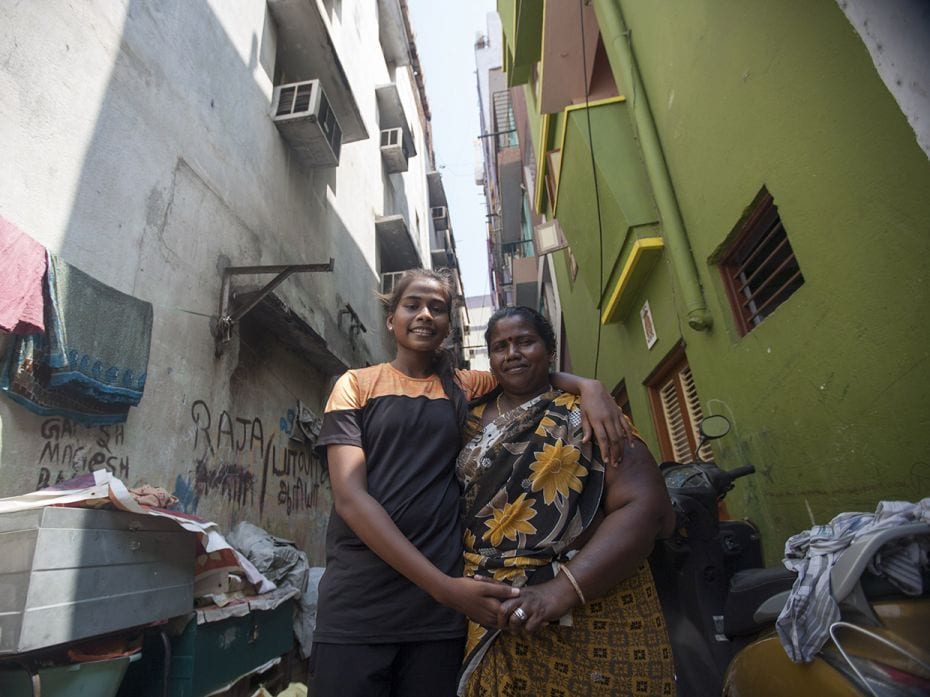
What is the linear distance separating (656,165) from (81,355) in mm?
4173

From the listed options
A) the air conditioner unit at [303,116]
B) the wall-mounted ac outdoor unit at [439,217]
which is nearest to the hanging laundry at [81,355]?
the air conditioner unit at [303,116]

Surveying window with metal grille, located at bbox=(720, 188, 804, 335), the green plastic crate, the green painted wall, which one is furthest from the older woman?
window with metal grille, located at bbox=(720, 188, 804, 335)

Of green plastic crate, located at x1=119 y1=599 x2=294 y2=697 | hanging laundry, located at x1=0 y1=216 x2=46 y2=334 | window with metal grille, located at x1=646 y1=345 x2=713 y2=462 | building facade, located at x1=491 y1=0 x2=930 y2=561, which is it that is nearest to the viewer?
building facade, located at x1=491 y1=0 x2=930 y2=561

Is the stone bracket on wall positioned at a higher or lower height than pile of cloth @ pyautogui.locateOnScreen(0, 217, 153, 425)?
higher

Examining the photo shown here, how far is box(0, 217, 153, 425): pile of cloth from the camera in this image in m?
2.44

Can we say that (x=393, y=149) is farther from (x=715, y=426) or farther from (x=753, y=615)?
(x=753, y=615)

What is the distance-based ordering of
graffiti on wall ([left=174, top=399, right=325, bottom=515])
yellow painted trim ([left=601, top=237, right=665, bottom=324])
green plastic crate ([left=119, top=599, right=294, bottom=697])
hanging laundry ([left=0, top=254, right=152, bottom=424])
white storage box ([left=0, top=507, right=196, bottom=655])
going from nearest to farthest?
1. white storage box ([left=0, top=507, right=196, bottom=655])
2. green plastic crate ([left=119, top=599, right=294, bottom=697])
3. hanging laundry ([left=0, top=254, right=152, bottom=424])
4. graffiti on wall ([left=174, top=399, right=325, bottom=515])
5. yellow painted trim ([left=601, top=237, right=665, bottom=324])

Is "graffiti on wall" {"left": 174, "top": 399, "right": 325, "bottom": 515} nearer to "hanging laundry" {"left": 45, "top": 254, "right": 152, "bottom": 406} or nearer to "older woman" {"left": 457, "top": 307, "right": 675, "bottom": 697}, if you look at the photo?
"hanging laundry" {"left": 45, "top": 254, "right": 152, "bottom": 406}

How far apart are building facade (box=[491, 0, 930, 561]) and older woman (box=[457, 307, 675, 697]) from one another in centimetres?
104

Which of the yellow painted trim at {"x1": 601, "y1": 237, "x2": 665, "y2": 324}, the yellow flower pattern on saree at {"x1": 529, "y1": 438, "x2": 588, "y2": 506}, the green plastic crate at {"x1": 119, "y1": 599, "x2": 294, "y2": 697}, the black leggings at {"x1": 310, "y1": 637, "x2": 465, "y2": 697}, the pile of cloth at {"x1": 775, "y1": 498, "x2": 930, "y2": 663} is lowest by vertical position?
the green plastic crate at {"x1": 119, "y1": 599, "x2": 294, "y2": 697}

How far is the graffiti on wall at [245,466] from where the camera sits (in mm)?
4031

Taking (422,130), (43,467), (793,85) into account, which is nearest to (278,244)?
(43,467)

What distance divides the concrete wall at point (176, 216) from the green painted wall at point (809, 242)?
391 centimetres

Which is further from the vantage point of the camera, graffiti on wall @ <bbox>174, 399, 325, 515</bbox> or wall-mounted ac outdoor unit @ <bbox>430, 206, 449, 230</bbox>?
wall-mounted ac outdoor unit @ <bbox>430, 206, 449, 230</bbox>
